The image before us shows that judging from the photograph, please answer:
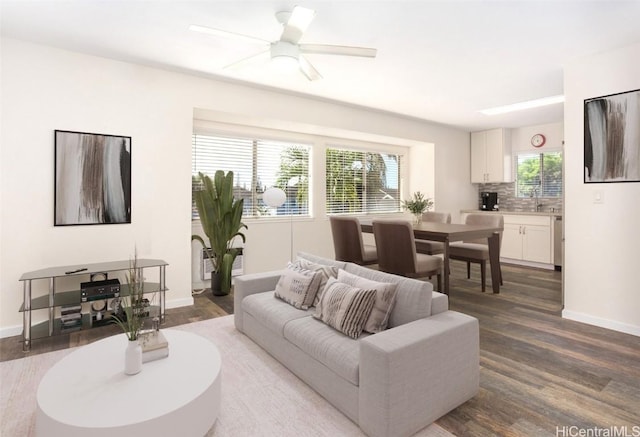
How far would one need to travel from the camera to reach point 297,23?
235 centimetres

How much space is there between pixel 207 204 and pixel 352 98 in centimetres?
238

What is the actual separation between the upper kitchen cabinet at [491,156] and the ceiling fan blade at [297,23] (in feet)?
17.9

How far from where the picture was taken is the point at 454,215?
700cm

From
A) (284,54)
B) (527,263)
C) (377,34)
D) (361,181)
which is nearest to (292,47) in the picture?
(284,54)

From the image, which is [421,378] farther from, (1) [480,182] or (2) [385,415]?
(1) [480,182]

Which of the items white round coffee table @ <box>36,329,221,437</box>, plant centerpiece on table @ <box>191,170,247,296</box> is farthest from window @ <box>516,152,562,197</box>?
white round coffee table @ <box>36,329,221,437</box>

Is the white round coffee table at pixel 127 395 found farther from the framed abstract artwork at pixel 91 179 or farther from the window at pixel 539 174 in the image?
the window at pixel 539 174

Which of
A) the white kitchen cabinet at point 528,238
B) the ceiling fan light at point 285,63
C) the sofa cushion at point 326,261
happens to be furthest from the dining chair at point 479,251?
the ceiling fan light at point 285,63

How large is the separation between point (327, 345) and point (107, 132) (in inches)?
119

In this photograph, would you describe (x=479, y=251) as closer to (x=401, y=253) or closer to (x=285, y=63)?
(x=401, y=253)

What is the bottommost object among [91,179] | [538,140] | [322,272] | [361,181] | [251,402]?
[251,402]

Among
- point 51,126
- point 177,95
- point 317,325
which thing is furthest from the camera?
point 177,95

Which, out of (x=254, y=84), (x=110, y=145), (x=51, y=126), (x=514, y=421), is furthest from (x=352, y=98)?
(x=514, y=421)

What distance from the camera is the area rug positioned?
5.94ft
